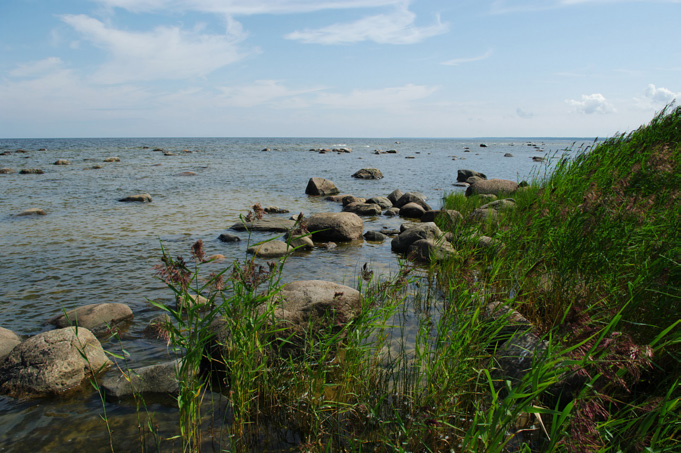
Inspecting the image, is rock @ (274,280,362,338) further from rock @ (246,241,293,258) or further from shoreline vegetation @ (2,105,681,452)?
rock @ (246,241,293,258)

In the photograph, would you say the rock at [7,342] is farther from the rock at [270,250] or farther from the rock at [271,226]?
the rock at [271,226]

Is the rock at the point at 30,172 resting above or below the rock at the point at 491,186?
above

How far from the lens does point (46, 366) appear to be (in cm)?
416

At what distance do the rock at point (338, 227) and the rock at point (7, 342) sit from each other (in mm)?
6618

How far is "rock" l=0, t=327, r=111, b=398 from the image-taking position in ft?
13.3

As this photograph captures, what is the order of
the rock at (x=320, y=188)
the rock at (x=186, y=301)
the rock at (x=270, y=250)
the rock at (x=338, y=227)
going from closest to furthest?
the rock at (x=186, y=301), the rock at (x=270, y=250), the rock at (x=338, y=227), the rock at (x=320, y=188)

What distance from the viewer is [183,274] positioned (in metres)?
2.62

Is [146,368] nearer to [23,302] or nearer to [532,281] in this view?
[23,302]

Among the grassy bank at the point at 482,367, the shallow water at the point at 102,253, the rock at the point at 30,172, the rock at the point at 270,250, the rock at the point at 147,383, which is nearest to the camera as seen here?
the grassy bank at the point at 482,367

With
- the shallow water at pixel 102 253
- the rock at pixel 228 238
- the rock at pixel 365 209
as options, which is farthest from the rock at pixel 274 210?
the rock at pixel 228 238

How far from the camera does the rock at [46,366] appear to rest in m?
4.05

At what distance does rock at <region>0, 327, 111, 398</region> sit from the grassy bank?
1.30 m

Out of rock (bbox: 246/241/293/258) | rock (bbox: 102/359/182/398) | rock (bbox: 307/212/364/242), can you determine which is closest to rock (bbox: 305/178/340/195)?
rock (bbox: 307/212/364/242)

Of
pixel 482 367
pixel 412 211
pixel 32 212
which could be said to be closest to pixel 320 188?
pixel 412 211
